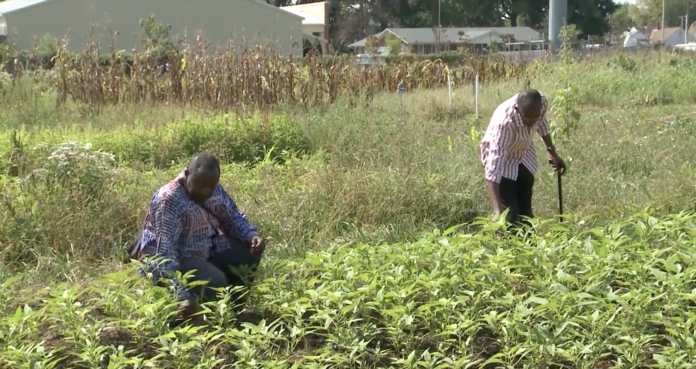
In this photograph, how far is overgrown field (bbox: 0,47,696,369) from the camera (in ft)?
11.5

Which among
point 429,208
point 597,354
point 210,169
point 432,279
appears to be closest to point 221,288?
point 210,169

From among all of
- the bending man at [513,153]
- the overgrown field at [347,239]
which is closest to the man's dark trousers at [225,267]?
the overgrown field at [347,239]

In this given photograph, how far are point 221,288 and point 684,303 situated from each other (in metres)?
2.23

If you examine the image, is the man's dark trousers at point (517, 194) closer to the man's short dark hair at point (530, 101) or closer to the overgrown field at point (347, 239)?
the overgrown field at point (347, 239)

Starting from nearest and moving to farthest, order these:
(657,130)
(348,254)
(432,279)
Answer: (432,279) < (348,254) < (657,130)

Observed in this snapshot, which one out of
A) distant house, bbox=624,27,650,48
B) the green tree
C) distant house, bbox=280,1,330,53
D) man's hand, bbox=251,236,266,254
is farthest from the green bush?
the green tree

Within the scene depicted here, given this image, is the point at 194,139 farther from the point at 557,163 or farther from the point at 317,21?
the point at 317,21

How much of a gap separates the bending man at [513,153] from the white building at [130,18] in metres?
25.2

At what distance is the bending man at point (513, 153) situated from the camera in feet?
18.4

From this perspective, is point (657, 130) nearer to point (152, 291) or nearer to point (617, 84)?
point (617, 84)

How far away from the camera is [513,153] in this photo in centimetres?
574

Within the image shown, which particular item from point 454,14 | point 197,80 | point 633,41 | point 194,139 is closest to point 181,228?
point 194,139

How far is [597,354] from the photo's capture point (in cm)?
337

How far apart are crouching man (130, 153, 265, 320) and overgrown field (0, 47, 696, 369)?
6.1 inches
